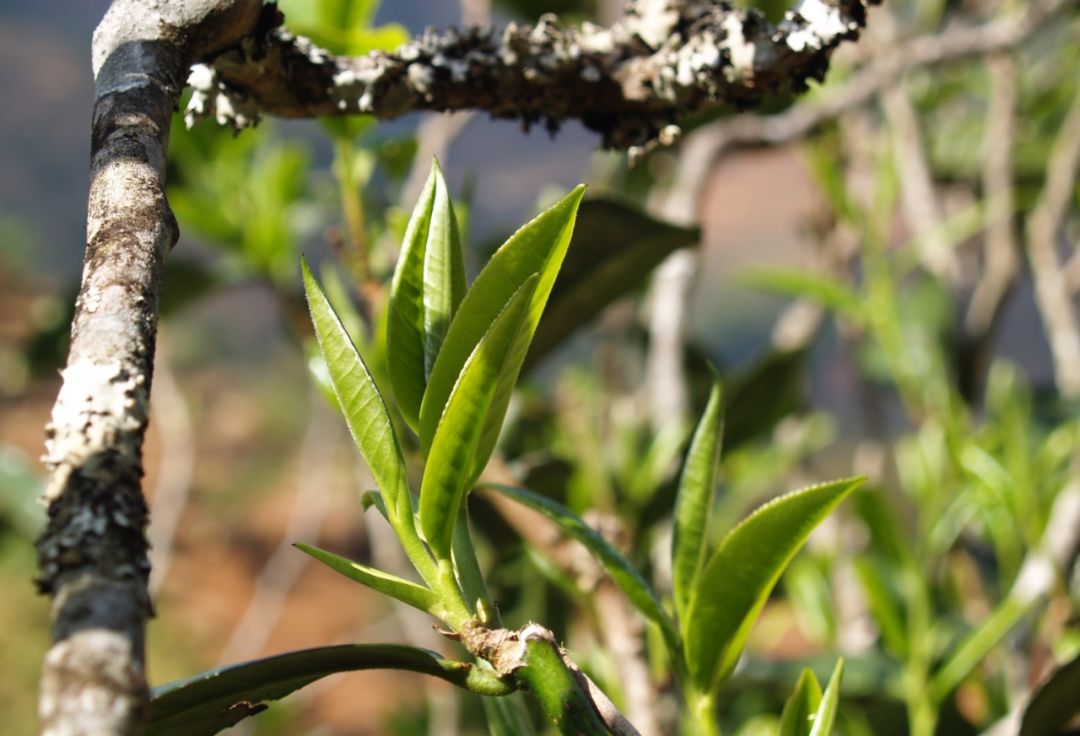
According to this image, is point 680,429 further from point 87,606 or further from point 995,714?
point 87,606

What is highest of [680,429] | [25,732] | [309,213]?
[25,732]

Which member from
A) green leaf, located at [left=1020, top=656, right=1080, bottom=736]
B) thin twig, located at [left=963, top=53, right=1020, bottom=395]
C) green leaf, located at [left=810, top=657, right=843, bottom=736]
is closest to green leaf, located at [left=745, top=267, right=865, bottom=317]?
thin twig, located at [left=963, top=53, right=1020, bottom=395]

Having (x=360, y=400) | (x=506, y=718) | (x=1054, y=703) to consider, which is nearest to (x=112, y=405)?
(x=360, y=400)

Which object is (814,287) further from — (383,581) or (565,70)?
(383,581)

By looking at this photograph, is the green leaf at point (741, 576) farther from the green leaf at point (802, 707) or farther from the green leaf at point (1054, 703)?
the green leaf at point (1054, 703)

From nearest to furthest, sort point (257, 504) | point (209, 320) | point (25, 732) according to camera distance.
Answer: point (25, 732)
point (257, 504)
point (209, 320)

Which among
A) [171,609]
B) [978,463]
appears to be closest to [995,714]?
[978,463]
